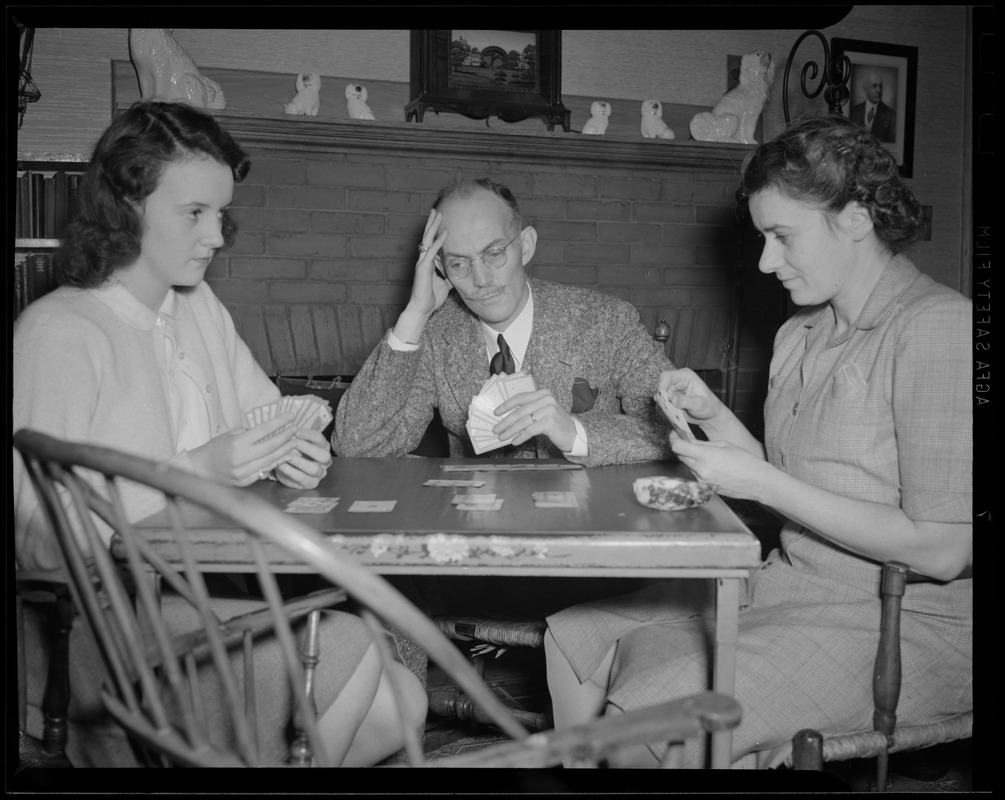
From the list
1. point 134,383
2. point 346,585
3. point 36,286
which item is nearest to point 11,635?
point 134,383

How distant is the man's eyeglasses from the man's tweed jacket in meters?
0.16

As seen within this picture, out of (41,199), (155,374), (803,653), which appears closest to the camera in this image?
(803,653)

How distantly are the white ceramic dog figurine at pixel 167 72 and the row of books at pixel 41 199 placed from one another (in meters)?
0.40

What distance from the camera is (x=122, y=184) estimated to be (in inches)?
68.1

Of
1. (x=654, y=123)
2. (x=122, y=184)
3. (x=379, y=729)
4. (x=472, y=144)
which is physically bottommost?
(x=379, y=729)

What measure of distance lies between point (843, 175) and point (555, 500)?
0.80 meters

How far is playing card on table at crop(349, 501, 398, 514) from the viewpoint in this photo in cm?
Answer: 147

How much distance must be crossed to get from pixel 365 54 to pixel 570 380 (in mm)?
1711

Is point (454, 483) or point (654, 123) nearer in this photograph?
point (454, 483)

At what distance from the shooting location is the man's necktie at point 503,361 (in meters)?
2.31

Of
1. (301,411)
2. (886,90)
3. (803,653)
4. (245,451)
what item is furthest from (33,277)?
(886,90)

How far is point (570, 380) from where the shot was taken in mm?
2328

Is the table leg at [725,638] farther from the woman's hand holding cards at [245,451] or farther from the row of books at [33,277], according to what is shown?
the row of books at [33,277]

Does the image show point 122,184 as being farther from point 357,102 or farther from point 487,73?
point 487,73
